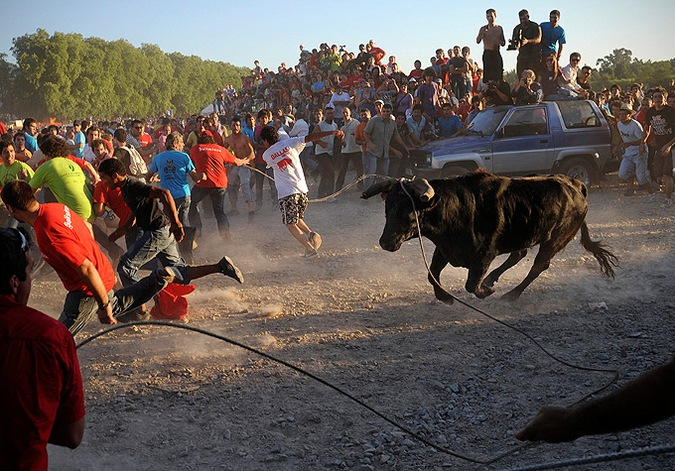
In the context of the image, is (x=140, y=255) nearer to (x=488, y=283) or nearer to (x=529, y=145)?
(x=488, y=283)

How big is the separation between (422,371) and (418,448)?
3.94ft

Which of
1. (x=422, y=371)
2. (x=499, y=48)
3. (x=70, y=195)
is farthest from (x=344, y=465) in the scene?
(x=499, y=48)

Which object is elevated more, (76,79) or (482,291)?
(76,79)

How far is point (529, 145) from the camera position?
13.1 metres

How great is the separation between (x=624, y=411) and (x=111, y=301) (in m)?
4.61

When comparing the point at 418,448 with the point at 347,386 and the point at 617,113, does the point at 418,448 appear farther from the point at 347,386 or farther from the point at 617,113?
the point at 617,113

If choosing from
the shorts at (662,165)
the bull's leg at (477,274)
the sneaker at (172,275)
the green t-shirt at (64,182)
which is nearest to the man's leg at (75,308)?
the sneaker at (172,275)

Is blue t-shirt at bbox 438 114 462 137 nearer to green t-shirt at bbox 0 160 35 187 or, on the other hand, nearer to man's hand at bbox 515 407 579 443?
green t-shirt at bbox 0 160 35 187

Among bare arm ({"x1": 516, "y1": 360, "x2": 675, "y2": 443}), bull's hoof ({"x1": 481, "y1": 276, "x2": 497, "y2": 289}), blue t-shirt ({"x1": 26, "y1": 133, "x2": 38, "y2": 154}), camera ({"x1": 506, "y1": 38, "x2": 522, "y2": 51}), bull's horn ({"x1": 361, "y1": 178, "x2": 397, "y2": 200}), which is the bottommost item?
bull's hoof ({"x1": 481, "y1": 276, "x2": 497, "y2": 289})

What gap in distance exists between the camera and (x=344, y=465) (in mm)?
4156

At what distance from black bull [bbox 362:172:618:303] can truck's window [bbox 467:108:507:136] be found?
20.2 ft

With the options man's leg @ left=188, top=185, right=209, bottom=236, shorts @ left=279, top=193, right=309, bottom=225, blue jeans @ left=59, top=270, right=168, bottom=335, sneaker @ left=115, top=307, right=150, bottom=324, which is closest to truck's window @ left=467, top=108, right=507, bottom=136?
shorts @ left=279, top=193, right=309, bottom=225

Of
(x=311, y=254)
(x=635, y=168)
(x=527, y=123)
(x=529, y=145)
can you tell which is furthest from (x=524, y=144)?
(x=311, y=254)

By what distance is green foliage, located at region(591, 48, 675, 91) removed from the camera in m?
34.4
